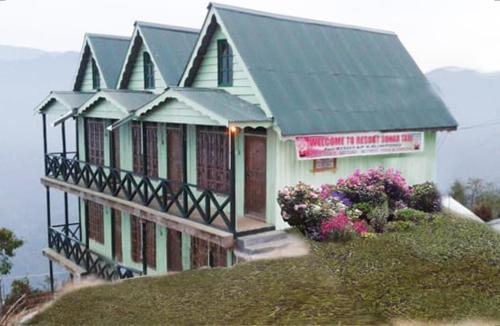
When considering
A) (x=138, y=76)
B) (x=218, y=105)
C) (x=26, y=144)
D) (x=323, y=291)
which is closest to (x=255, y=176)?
(x=218, y=105)

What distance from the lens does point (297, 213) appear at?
12.4 metres

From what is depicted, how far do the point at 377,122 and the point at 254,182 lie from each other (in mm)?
3979

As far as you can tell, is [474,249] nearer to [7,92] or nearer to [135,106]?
[135,106]

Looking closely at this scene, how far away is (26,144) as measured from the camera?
108438 mm

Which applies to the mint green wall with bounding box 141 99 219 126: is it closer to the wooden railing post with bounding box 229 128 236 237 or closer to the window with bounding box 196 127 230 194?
the wooden railing post with bounding box 229 128 236 237

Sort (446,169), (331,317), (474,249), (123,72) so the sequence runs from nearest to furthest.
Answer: (331,317) < (474,249) < (123,72) < (446,169)

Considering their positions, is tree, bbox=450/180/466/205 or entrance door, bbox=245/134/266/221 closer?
entrance door, bbox=245/134/266/221

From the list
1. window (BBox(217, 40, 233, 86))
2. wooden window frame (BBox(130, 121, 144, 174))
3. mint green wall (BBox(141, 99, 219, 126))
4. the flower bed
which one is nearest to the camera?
the flower bed

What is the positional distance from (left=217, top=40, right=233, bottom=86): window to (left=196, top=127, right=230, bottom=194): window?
52.7 inches

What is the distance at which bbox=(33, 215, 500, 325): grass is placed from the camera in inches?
329

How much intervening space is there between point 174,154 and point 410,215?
724 cm

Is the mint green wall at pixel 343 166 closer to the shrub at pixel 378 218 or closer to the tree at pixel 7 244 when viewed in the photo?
the shrub at pixel 378 218

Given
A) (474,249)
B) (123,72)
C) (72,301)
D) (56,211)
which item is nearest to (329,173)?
(474,249)

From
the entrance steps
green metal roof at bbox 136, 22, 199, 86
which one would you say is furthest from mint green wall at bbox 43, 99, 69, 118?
the entrance steps
